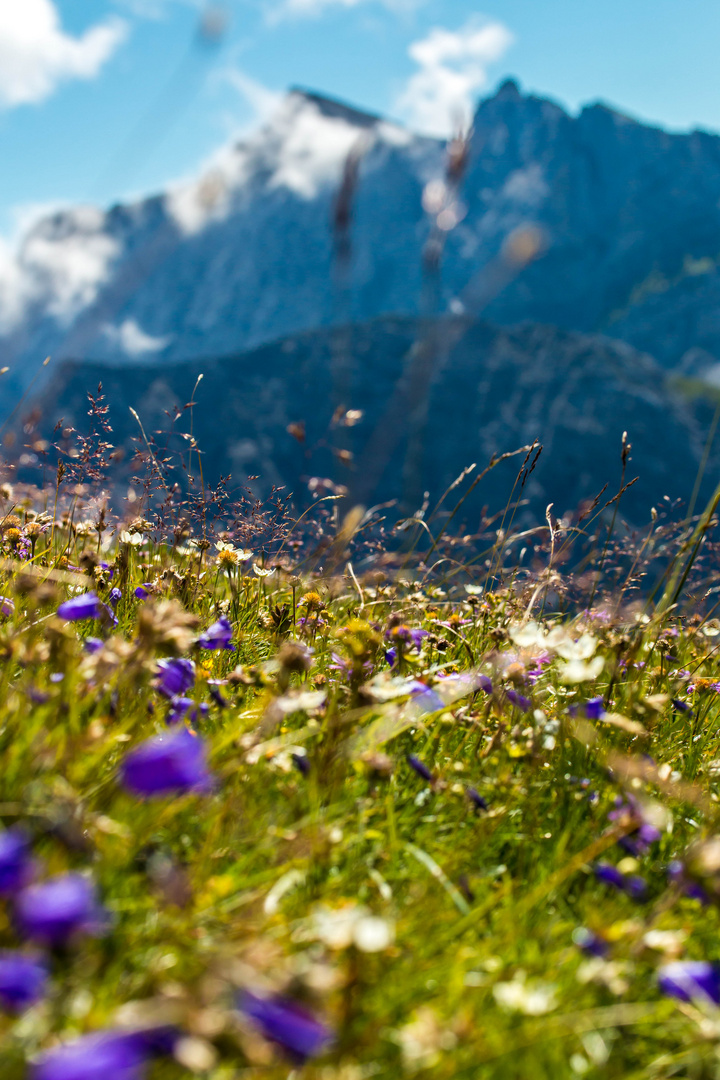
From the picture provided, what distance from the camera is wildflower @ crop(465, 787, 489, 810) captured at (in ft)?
6.45

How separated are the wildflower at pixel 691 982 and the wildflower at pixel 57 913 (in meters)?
1.10

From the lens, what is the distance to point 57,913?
892 mm

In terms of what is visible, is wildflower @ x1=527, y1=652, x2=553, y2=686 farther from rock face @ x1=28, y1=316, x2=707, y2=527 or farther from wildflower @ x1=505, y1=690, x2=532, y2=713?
rock face @ x1=28, y1=316, x2=707, y2=527

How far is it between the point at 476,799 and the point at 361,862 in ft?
1.30

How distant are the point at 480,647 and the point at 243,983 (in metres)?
2.55

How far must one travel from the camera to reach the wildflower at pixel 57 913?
89cm

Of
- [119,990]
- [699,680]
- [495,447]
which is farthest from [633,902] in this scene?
[495,447]

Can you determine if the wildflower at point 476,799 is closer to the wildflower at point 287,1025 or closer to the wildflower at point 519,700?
the wildflower at point 519,700

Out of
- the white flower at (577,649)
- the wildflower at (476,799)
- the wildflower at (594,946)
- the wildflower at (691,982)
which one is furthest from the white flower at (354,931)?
the white flower at (577,649)

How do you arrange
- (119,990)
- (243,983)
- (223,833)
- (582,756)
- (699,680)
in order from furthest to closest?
1. (699,680)
2. (582,756)
3. (223,833)
4. (119,990)
5. (243,983)

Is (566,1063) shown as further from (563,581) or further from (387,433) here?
(563,581)

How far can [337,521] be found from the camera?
3.90m

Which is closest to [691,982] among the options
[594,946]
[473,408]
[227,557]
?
[594,946]

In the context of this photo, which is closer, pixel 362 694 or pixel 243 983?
pixel 243 983
